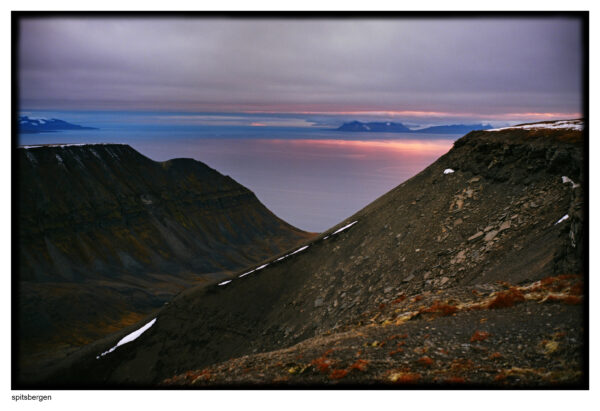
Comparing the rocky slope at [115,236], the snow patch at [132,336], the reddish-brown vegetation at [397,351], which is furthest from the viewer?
the rocky slope at [115,236]

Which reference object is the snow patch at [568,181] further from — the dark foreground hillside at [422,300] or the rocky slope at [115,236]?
the rocky slope at [115,236]

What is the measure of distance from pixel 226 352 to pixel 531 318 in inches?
770

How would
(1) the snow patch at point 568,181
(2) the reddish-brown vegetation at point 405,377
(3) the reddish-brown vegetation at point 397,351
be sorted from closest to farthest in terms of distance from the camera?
(2) the reddish-brown vegetation at point 405,377, (3) the reddish-brown vegetation at point 397,351, (1) the snow patch at point 568,181

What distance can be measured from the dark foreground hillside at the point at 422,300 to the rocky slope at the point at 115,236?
3101 cm

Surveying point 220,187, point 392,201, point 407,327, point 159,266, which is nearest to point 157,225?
point 159,266

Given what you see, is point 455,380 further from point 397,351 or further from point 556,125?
point 556,125

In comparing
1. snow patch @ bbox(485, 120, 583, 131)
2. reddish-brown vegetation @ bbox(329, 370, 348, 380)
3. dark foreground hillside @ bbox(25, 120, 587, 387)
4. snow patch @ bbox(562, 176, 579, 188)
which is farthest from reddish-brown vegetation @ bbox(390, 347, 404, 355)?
snow patch @ bbox(485, 120, 583, 131)

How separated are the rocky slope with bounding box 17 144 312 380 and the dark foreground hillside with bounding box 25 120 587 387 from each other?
1221 inches

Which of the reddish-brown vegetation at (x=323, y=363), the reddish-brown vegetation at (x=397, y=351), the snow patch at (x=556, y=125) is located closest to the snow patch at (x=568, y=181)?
the snow patch at (x=556, y=125)

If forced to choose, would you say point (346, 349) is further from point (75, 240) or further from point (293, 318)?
point (75, 240)

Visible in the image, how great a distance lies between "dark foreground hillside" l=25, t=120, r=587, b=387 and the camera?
34.3 feet

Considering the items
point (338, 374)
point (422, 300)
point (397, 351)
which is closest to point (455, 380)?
point (397, 351)

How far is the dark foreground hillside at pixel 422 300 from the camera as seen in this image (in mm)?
10445

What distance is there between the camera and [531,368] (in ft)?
31.2
